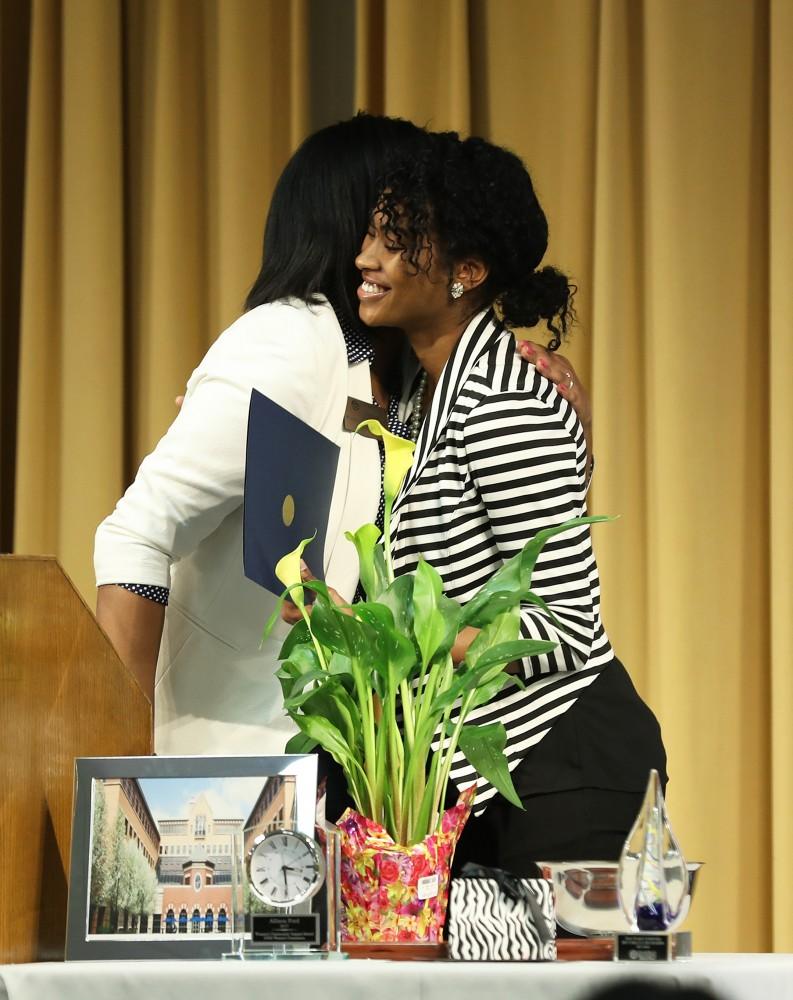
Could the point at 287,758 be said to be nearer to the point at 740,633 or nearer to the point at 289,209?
the point at 289,209

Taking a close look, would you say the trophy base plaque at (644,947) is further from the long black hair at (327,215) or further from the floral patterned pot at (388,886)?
the long black hair at (327,215)

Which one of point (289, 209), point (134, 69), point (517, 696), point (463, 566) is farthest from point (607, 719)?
point (134, 69)

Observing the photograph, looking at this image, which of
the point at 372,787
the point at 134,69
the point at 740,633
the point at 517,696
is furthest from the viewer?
the point at 134,69

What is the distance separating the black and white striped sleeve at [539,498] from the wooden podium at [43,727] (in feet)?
1.61

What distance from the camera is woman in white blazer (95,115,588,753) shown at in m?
1.65

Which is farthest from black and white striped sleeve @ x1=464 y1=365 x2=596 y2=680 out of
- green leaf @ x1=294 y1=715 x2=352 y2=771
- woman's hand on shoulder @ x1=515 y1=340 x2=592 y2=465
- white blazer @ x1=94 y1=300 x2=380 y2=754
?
green leaf @ x1=294 y1=715 x2=352 y2=771

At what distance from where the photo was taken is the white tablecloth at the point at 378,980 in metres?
0.95

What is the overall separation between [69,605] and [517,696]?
22.9 inches

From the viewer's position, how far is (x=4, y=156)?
125 inches

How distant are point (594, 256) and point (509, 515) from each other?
1.38 metres

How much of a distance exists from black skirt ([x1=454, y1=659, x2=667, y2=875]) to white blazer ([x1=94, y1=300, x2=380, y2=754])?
0.99 ft

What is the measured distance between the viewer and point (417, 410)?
1.92 meters

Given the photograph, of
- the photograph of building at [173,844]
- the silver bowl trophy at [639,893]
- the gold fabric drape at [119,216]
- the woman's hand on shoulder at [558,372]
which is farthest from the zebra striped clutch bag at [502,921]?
the gold fabric drape at [119,216]

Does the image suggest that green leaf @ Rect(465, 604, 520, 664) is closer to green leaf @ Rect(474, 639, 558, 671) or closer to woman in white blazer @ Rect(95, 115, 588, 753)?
green leaf @ Rect(474, 639, 558, 671)
